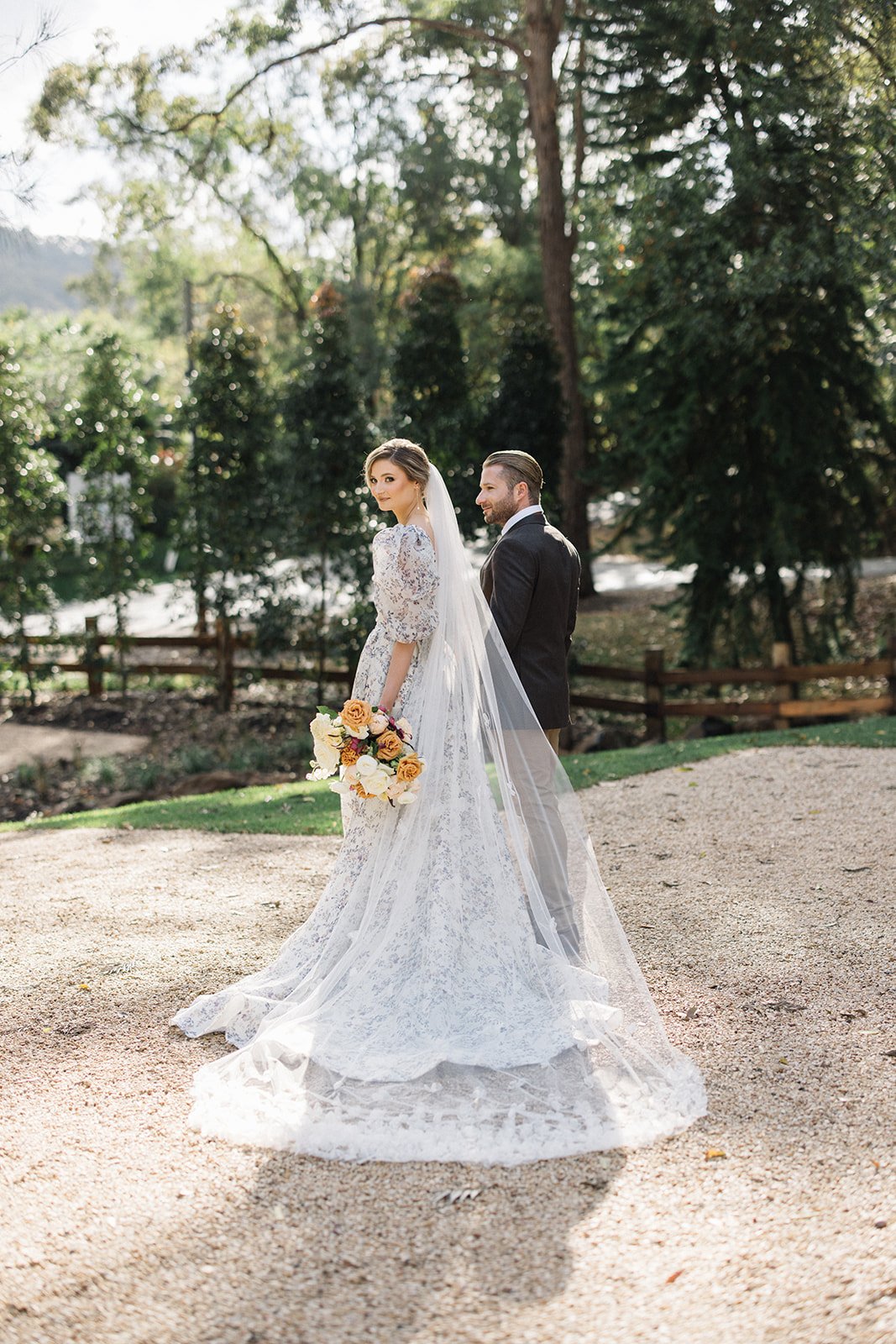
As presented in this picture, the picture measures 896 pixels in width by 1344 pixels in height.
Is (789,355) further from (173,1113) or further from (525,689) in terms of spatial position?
(173,1113)

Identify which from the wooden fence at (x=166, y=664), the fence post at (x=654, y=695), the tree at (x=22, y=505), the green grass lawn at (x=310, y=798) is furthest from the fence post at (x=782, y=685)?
the tree at (x=22, y=505)

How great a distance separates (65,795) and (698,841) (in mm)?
6382

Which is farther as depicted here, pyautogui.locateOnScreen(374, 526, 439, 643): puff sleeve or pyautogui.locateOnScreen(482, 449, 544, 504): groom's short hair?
pyautogui.locateOnScreen(482, 449, 544, 504): groom's short hair

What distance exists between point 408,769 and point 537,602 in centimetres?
94

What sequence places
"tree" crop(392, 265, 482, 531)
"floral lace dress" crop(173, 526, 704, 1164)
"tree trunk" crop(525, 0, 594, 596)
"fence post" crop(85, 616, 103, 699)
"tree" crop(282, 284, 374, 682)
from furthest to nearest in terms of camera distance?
"tree trunk" crop(525, 0, 594, 596), "fence post" crop(85, 616, 103, 699), "tree" crop(282, 284, 374, 682), "tree" crop(392, 265, 482, 531), "floral lace dress" crop(173, 526, 704, 1164)

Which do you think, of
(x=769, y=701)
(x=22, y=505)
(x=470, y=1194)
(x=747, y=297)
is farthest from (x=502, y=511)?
(x=22, y=505)

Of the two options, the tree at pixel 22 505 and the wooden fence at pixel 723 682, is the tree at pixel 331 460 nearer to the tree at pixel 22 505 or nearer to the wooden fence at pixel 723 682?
the wooden fence at pixel 723 682

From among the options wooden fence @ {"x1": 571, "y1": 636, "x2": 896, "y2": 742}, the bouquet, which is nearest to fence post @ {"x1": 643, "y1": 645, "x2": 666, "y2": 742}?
wooden fence @ {"x1": 571, "y1": 636, "x2": 896, "y2": 742}

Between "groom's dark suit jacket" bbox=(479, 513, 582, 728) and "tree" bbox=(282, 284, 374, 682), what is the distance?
7.26 meters

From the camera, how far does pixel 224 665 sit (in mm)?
13305

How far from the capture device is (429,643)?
414 cm

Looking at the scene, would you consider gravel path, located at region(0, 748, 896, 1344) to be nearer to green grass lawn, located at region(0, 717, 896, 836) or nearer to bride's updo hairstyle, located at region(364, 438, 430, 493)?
bride's updo hairstyle, located at region(364, 438, 430, 493)

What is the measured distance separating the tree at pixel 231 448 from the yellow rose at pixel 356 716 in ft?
29.4

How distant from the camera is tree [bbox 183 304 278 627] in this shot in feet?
41.3
